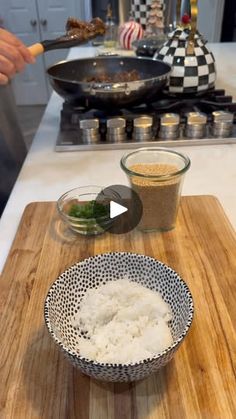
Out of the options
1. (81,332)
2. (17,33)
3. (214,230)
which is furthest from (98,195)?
(17,33)

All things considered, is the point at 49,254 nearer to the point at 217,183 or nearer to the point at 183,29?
the point at 217,183

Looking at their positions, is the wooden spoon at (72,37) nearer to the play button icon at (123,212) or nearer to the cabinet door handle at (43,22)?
the play button icon at (123,212)

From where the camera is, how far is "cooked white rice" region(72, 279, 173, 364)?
1.48 feet

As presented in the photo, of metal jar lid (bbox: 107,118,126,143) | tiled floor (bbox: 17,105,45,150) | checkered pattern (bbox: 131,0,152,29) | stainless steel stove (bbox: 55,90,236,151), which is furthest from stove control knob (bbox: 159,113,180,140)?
tiled floor (bbox: 17,105,45,150)

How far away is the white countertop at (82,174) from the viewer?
82 centimetres

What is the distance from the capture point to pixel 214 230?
2.39 feet

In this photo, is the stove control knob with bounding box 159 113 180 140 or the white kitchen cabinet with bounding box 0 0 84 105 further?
the white kitchen cabinet with bounding box 0 0 84 105

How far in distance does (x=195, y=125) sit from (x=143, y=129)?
0.14 m

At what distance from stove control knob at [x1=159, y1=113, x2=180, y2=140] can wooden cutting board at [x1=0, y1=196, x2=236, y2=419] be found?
350 mm

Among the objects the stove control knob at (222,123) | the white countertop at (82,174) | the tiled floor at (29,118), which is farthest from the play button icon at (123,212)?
the tiled floor at (29,118)

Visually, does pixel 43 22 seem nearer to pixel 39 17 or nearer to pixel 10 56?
pixel 39 17

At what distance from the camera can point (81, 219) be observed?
0.71 m

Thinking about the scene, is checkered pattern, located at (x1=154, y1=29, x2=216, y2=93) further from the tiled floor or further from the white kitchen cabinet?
the white kitchen cabinet

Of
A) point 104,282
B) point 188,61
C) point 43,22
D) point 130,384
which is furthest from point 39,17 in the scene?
point 130,384
